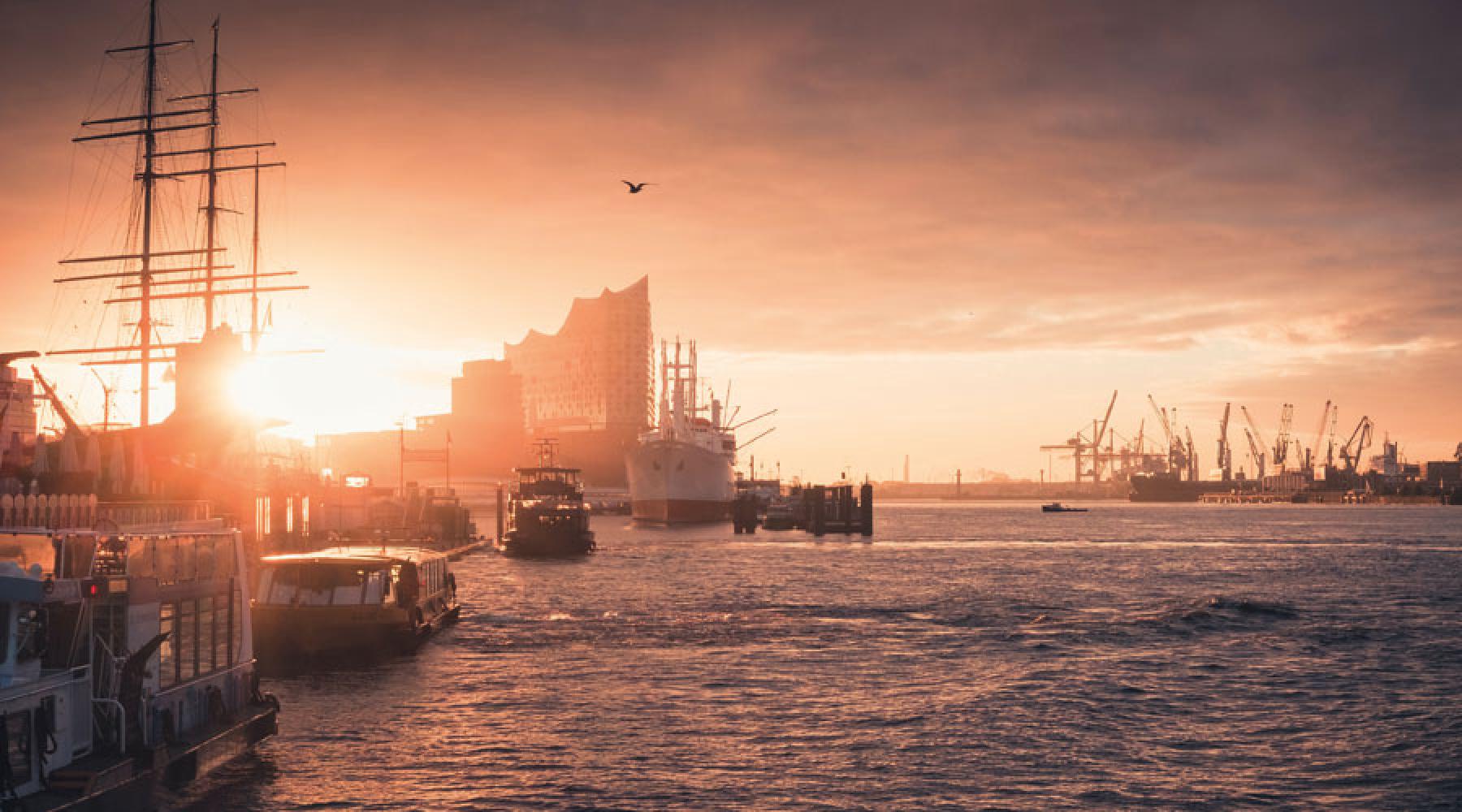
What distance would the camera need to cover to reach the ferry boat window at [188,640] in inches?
866

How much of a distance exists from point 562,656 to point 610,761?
16.0m

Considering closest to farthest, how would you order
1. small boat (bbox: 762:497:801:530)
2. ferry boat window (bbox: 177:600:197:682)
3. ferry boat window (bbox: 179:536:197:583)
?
ferry boat window (bbox: 179:536:197:583), ferry boat window (bbox: 177:600:197:682), small boat (bbox: 762:497:801:530)

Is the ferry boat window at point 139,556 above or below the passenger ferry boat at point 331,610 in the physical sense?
above

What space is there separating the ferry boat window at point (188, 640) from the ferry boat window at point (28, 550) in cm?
446

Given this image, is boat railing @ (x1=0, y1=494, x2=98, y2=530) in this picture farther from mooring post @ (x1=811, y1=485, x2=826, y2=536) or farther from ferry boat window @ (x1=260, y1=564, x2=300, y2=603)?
mooring post @ (x1=811, y1=485, x2=826, y2=536)

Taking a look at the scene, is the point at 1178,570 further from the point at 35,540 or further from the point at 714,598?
the point at 35,540

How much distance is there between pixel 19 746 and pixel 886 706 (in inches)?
842

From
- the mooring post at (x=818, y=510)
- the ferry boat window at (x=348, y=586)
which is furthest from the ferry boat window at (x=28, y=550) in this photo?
the mooring post at (x=818, y=510)

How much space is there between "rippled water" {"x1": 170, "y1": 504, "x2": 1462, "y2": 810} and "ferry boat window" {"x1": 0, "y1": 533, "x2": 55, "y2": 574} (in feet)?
21.8

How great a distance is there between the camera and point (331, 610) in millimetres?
39062

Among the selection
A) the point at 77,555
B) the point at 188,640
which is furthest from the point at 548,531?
the point at 77,555

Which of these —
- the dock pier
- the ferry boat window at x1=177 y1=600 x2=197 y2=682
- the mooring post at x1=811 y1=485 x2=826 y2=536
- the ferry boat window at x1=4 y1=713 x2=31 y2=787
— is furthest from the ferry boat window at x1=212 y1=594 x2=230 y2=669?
the mooring post at x1=811 y1=485 x2=826 y2=536

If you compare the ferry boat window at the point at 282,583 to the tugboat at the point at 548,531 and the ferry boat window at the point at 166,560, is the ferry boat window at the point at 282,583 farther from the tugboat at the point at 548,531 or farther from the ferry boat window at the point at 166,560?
the tugboat at the point at 548,531

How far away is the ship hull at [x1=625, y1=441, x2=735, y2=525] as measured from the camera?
18288 centimetres
